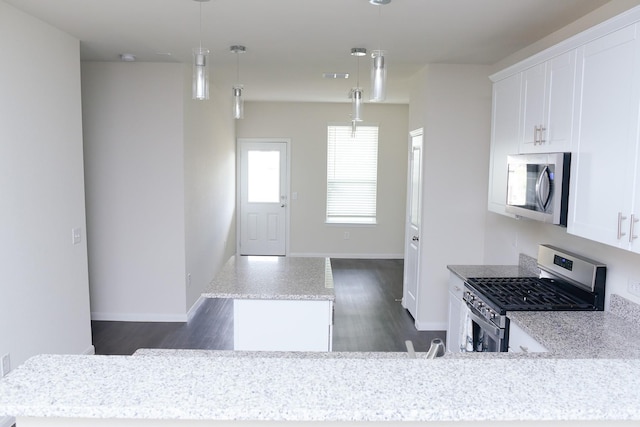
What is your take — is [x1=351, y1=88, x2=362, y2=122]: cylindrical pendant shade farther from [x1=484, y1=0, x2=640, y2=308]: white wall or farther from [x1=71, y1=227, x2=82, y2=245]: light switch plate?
[x1=71, y1=227, x2=82, y2=245]: light switch plate

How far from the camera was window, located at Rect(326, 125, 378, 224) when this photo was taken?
8.27 m

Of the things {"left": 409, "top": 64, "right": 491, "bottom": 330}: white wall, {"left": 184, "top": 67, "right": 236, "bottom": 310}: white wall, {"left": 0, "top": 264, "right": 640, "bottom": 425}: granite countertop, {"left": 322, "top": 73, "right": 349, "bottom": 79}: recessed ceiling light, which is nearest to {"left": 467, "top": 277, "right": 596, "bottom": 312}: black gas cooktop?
{"left": 409, "top": 64, "right": 491, "bottom": 330}: white wall

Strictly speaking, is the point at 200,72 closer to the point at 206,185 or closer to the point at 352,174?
the point at 206,185

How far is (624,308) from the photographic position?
2.55 metres

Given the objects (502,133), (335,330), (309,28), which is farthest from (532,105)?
(335,330)

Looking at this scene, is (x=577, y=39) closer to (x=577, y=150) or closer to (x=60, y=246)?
(x=577, y=150)

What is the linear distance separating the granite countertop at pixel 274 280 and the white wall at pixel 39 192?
A: 4.11 feet

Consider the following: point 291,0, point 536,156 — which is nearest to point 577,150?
point 536,156

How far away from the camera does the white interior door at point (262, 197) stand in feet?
27.1

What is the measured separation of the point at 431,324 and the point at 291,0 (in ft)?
10.7

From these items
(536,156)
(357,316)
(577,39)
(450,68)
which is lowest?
(357,316)

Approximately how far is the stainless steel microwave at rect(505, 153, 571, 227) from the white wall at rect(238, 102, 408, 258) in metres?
5.18

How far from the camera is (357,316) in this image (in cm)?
522

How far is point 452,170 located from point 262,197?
4414mm
